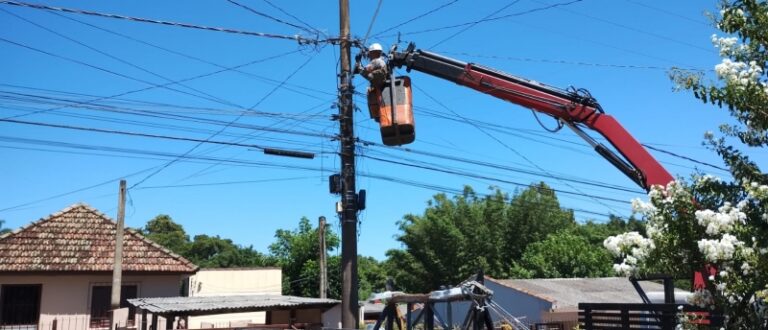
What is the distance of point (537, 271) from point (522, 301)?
45.8 feet

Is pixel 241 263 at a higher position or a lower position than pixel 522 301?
higher

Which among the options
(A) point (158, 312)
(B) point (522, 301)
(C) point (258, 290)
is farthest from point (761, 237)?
(C) point (258, 290)

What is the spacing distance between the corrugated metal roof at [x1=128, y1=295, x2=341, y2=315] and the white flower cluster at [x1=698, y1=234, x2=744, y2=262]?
41.0 feet

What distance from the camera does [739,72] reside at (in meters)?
6.08

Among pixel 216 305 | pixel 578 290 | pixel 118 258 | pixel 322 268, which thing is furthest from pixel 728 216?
pixel 578 290

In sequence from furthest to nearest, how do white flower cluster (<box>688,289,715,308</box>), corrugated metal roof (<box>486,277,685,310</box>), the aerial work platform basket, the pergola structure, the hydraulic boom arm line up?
corrugated metal roof (<box>486,277,685,310</box>)
the pergola structure
the hydraulic boom arm
the aerial work platform basket
white flower cluster (<box>688,289,715,308</box>)

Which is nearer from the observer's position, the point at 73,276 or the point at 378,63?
the point at 378,63

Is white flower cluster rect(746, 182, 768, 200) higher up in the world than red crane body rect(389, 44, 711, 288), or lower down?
lower down

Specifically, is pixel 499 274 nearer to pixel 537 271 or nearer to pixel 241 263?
pixel 537 271

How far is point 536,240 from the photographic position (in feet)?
159

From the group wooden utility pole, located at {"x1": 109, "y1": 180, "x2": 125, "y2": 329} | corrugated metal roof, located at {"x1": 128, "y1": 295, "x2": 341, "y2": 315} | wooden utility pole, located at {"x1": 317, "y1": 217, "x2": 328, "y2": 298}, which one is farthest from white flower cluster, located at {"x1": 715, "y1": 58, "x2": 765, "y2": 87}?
wooden utility pole, located at {"x1": 317, "y1": 217, "x2": 328, "y2": 298}

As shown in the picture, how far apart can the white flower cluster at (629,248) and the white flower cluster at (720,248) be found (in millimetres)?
645

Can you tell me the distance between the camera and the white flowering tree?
5.73 meters

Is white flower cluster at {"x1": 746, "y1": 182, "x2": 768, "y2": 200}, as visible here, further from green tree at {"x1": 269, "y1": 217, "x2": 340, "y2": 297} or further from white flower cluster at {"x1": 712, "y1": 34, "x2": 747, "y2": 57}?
green tree at {"x1": 269, "y1": 217, "x2": 340, "y2": 297}
